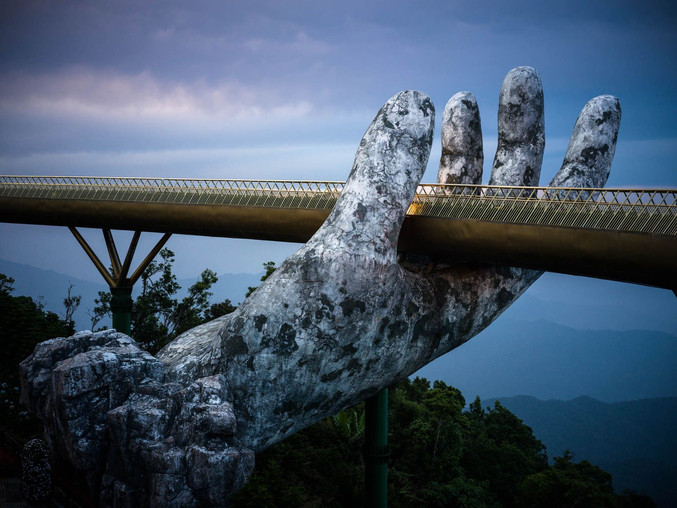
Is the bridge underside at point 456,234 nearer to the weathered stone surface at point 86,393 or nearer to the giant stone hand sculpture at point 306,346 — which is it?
the giant stone hand sculpture at point 306,346

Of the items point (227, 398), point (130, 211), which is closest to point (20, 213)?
point (130, 211)

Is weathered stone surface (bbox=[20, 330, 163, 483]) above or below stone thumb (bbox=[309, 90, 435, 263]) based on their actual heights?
below

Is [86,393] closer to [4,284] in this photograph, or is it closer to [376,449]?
[376,449]

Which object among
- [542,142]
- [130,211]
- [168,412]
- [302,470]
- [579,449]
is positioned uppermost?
[542,142]

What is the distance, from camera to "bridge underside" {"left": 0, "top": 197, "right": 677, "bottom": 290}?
15328 mm

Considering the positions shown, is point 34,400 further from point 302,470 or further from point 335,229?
point 302,470

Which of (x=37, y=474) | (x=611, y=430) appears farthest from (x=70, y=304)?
(x=611, y=430)

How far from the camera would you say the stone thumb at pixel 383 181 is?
17.3 m

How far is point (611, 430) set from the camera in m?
147

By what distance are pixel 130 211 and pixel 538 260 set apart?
1799cm

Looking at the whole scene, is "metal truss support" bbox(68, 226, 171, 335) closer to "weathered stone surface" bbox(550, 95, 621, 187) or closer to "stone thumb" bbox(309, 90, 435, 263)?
"stone thumb" bbox(309, 90, 435, 263)

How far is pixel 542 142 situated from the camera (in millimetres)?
22781

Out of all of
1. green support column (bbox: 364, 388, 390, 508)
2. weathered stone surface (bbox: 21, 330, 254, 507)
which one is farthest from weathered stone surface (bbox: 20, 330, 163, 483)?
green support column (bbox: 364, 388, 390, 508)

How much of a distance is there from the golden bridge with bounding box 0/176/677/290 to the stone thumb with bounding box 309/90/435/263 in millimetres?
1682
